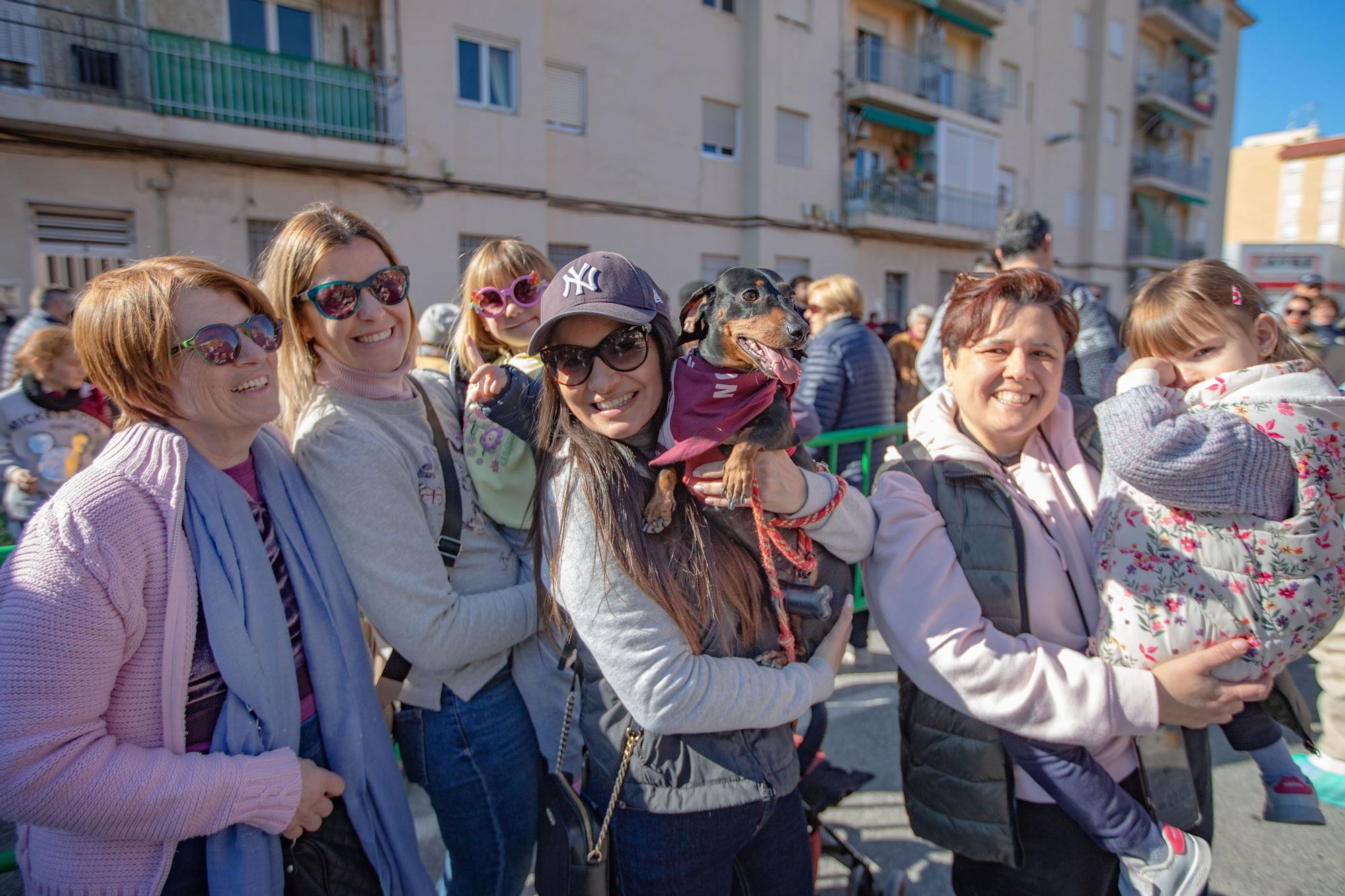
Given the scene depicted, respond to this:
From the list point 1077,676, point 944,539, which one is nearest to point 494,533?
point 944,539

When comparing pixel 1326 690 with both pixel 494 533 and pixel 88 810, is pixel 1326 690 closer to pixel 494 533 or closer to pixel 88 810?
pixel 494 533

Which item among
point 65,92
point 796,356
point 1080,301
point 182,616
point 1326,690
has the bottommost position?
point 1326,690

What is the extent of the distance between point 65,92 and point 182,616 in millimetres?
11255

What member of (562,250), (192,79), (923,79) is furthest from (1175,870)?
(923,79)

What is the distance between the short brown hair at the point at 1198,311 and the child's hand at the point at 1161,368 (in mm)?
92

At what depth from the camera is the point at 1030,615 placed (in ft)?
5.50

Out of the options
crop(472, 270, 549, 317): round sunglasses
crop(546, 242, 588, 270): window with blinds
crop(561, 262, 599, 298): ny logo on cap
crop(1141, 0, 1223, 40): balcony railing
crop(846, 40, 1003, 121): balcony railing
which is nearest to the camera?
crop(561, 262, 599, 298): ny logo on cap

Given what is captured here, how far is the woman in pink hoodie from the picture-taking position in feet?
5.08

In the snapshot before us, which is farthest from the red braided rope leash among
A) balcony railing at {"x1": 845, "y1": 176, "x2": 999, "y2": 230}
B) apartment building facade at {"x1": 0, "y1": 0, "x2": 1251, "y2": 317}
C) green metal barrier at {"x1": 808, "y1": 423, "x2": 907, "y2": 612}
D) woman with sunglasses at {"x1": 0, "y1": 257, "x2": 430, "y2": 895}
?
balcony railing at {"x1": 845, "y1": 176, "x2": 999, "y2": 230}

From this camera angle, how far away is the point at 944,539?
A: 1.66m

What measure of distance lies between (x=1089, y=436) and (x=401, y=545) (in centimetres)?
180

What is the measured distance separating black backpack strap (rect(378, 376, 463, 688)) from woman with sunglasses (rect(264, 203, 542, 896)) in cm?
1

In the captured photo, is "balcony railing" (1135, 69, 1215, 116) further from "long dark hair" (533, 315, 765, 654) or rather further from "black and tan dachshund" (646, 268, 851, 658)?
"long dark hair" (533, 315, 765, 654)

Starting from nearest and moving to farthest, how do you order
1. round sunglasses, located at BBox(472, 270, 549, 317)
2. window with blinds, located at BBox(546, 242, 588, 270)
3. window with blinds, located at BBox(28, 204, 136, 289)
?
round sunglasses, located at BBox(472, 270, 549, 317), window with blinds, located at BBox(28, 204, 136, 289), window with blinds, located at BBox(546, 242, 588, 270)
